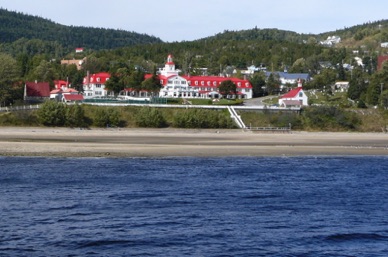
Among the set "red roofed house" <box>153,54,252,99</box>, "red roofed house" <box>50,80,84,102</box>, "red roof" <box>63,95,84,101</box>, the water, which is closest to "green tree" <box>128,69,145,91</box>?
"red roofed house" <box>153,54,252,99</box>

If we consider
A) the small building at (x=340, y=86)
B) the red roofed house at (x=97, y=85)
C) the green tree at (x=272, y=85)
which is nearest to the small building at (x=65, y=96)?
the red roofed house at (x=97, y=85)

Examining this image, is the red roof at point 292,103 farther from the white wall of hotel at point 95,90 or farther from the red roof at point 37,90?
the red roof at point 37,90

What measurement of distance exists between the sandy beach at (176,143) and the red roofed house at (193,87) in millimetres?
23592

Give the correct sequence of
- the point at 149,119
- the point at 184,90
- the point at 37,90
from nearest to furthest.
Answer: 1. the point at 149,119
2. the point at 37,90
3. the point at 184,90

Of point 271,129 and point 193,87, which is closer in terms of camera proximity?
point 271,129

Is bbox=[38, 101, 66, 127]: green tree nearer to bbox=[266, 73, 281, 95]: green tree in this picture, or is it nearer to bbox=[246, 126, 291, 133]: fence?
bbox=[246, 126, 291, 133]: fence

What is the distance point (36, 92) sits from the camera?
73.2m

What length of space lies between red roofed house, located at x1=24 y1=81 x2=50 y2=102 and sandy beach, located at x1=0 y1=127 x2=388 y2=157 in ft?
55.5

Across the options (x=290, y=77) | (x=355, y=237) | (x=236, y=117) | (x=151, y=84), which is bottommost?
(x=355, y=237)

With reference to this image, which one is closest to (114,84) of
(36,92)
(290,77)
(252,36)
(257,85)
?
(36,92)

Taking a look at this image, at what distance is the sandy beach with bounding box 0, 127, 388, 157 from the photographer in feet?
143

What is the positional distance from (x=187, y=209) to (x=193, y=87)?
187 ft

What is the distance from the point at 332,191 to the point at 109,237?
43.2 feet

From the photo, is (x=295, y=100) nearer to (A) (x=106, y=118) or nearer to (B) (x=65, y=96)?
(A) (x=106, y=118)
